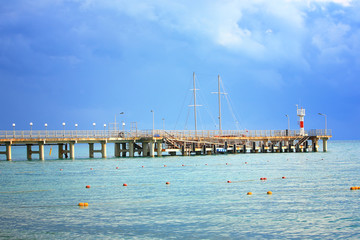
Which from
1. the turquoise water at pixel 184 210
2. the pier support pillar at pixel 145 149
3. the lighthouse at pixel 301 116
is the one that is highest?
the lighthouse at pixel 301 116

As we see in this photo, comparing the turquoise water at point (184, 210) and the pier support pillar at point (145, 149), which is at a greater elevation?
the pier support pillar at point (145, 149)

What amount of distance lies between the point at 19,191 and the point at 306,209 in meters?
21.0

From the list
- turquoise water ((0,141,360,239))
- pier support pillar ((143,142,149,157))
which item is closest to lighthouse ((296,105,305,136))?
pier support pillar ((143,142,149,157))

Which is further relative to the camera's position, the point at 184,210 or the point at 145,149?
the point at 145,149

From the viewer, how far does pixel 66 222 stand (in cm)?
2409

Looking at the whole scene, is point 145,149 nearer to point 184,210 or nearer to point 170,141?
point 170,141

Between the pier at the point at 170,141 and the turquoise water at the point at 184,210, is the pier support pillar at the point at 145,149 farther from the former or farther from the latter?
the turquoise water at the point at 184,210

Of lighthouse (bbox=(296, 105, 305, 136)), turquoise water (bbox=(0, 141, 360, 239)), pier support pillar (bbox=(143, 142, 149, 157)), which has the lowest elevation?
turquoise water (bbox=(0, 141, 360, 239))

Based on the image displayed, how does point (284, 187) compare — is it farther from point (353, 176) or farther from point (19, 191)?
point (19, 191)

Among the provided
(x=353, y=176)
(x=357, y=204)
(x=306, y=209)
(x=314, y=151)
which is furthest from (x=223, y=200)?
(x=314, y=151)

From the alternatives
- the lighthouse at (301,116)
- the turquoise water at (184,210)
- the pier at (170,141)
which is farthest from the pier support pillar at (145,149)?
the turquoise water at (184,210)

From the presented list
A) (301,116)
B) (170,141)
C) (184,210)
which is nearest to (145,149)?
(170,141)

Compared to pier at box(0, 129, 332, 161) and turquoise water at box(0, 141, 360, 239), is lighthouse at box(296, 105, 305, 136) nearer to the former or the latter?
pier at box(0, 129, 332, 161)

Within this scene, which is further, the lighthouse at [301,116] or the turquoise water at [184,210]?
the lighthouse at [301,116]
